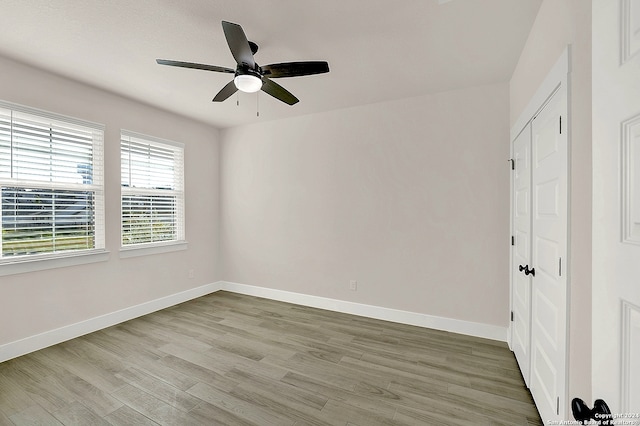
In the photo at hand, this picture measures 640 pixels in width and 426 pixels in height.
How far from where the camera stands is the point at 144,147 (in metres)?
3.68

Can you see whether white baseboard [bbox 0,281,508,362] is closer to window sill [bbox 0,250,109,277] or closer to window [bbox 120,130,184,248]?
window sill [bbox 0,250,109,277]

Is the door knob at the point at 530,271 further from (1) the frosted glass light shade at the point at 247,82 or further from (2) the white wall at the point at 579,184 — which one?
(1) the frosted glass light shade at the point at 247,82

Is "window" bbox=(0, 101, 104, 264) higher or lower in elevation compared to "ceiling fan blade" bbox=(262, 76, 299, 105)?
lower

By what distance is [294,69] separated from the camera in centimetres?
202

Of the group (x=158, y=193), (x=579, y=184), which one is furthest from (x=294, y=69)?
(x=158, y=193)

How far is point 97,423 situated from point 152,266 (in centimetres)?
221

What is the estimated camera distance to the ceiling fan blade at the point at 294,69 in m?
1.94

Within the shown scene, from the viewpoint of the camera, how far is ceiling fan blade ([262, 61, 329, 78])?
6.37ft

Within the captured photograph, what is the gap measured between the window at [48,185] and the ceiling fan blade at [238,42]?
7.52ft
